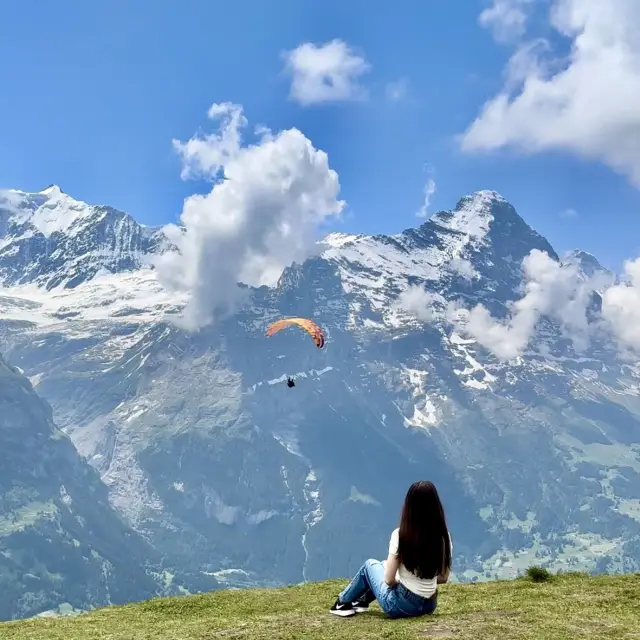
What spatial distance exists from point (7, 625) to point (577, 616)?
826 inches

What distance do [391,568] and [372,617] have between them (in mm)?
2589

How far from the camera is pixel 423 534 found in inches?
701

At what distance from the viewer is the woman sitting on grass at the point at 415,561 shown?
692 inches

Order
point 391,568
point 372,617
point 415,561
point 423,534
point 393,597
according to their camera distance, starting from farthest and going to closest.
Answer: point 372,617 < point 393,597 < point 391,568 < point 415,561 < point 423,534

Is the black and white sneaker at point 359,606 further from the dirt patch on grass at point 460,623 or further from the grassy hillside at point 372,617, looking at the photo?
the dirt patch on grass at point 460,623

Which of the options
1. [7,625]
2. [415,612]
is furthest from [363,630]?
[7,625]

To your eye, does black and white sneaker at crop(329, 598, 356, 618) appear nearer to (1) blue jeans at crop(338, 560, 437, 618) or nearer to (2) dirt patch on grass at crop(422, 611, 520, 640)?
(1) blue jeans at crop(338, 560, 437, 618)

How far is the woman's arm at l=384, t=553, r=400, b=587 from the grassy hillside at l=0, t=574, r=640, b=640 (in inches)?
45.4

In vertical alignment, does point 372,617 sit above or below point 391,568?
below

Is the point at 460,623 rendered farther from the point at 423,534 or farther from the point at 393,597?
the point at 423,534

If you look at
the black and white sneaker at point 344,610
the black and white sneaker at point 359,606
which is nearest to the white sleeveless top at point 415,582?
the black and white sneaker at point 359,606

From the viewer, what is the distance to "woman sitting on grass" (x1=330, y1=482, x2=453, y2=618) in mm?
17578

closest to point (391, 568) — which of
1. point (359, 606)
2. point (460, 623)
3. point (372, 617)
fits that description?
point (372, 617)

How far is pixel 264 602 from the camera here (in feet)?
92.8
